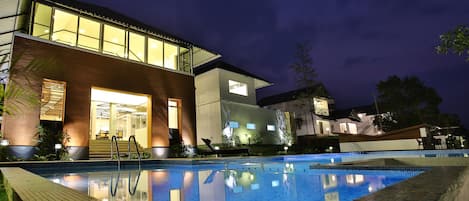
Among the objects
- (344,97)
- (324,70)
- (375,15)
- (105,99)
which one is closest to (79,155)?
(105,99)

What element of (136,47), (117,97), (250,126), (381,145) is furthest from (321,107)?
(117,97)

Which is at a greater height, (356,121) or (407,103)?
(407,103)

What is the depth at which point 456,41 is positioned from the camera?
355 centimetres

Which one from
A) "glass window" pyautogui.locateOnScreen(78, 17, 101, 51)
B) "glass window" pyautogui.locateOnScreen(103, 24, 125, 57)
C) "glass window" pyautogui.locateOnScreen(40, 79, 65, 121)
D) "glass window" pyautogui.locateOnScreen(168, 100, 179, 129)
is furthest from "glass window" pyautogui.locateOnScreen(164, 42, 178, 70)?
"glass window" pyautogui.locateOnScreen(40, 79, 65, 121)

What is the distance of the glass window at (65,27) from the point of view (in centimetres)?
1178

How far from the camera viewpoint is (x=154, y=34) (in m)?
14.1

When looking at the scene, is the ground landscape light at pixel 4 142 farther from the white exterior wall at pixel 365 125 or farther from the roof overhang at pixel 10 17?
the white exterior wall at pixel 365 125

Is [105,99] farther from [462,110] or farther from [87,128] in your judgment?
[462,110]

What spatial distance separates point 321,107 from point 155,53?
2308 cm

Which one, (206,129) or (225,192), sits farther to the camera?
(206,129)

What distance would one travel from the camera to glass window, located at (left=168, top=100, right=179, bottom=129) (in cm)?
1480

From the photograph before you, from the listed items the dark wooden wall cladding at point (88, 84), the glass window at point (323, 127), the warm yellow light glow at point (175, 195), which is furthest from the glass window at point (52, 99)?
the glass window at point (323, 127)

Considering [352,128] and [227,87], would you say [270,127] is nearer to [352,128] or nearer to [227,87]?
[227,87]

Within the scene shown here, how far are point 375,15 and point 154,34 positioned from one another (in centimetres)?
3534
